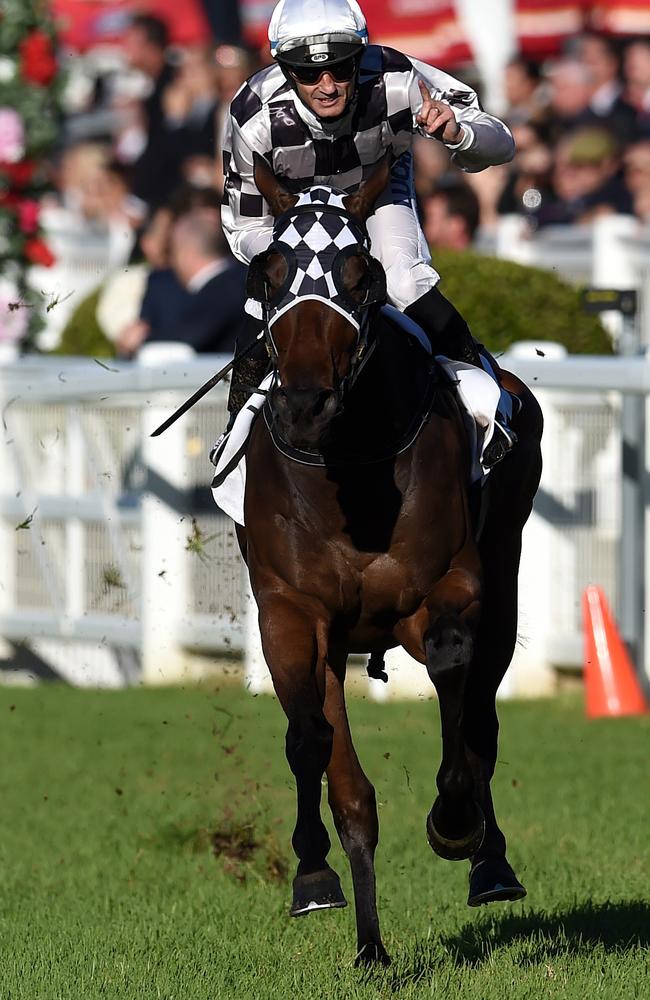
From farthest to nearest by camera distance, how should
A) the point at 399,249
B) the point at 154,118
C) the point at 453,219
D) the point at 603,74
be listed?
the point at 154,118, the point at 603,74, the point at 453,219, the point at 399,249

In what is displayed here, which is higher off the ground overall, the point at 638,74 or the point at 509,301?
the point at 638,74

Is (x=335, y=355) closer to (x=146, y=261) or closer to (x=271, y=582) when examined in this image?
(x=271, y=582)

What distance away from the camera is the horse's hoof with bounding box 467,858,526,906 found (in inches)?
207

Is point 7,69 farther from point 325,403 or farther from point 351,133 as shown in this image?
point 325,403

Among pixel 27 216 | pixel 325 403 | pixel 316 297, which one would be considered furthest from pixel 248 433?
pixel 27 216

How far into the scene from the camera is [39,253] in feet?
44.0

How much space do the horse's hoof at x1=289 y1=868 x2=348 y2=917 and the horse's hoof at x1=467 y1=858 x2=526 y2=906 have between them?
0.62m

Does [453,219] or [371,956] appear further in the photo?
[453,219]

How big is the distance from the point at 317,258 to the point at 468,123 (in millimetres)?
808

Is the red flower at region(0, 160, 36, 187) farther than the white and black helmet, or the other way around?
the red flower at region(0, 160, 36, 187)

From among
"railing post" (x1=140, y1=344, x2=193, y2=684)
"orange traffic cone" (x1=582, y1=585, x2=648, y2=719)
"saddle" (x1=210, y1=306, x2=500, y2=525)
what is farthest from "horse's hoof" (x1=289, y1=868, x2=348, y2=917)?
"railing post" (x1=140, y1=344, x2=193, y2=684)

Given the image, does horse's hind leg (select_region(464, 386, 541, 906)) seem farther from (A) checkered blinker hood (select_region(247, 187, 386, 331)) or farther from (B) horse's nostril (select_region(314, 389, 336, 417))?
(B) horse's nostril (select_region(314, 389, 336, 417))

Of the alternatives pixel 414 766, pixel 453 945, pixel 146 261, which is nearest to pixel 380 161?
pixel 453 945

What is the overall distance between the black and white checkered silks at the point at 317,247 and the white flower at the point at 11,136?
352 inches
